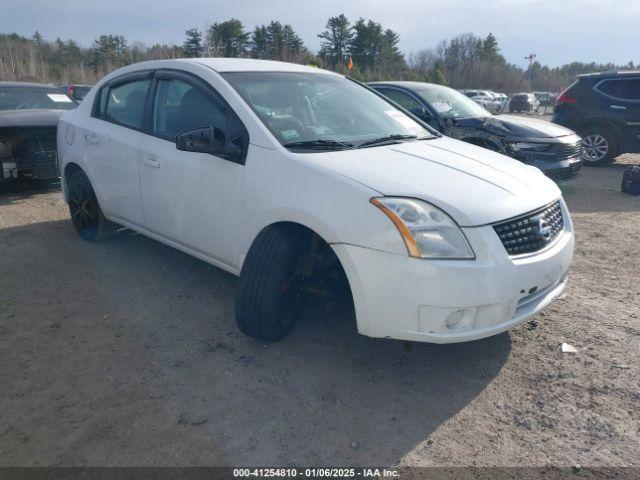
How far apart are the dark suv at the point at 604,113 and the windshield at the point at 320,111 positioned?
7.39 meters

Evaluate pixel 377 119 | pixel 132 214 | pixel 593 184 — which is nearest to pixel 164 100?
pixel 132 214

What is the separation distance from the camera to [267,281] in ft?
9.60

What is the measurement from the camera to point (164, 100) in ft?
12.7

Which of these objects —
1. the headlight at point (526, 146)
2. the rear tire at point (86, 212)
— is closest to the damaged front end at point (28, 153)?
the rear tire at point (86, 212)

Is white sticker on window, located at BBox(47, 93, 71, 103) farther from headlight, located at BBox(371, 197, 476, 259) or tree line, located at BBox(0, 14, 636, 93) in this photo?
tree line, located at BBox(0, 14, 636, 93)

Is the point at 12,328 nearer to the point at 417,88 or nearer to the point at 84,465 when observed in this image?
the point at 84,465

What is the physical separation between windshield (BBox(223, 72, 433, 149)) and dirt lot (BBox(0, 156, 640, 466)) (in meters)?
1.26

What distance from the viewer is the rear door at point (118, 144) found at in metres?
4.04

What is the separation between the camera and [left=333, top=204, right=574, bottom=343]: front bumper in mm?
2488

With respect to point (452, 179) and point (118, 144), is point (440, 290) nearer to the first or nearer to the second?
point (452, 179)

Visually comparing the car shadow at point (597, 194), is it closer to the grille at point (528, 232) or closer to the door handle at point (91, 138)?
the grille at point (528, 232)

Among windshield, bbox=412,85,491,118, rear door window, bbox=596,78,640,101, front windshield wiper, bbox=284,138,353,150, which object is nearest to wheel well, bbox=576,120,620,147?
rear door window, bbox=596,78,640,101

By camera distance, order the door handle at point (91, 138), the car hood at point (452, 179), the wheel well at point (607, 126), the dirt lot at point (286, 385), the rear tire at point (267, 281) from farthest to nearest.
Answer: the wheel well at point (607, 126), the door handle at point (91, 138), the rear tire at point (267, 281), the car hood at point (452, 179), the dirt lot at point (286, 385)

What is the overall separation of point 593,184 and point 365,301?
7.17 meters
